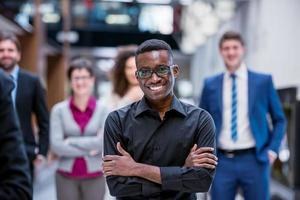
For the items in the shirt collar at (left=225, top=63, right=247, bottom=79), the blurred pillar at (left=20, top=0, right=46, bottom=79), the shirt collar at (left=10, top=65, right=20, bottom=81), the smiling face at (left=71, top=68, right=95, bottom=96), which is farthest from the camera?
the blurred pillar at (left=20, top=0, right=46, bottom=79)

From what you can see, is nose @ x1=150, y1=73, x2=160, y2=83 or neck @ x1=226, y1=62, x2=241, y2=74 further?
neck @ x1=226, y1=62, x2=241, y2=74

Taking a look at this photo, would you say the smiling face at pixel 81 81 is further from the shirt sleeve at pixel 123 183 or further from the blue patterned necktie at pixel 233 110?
the shirt sleeve at pixel 123 183

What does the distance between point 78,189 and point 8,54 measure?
105 centimetres

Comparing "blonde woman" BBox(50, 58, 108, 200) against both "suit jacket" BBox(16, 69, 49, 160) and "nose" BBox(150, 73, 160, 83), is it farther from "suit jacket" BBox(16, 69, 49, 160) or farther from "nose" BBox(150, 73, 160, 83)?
"nose" BBox(150, 73, 160, 83)

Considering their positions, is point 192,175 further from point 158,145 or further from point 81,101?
point 81,101

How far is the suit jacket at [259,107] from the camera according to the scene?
342cm

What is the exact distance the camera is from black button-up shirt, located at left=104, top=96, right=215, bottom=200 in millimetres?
1935

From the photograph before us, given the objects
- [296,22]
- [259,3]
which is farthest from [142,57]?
[259,3]

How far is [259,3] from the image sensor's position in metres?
7.44

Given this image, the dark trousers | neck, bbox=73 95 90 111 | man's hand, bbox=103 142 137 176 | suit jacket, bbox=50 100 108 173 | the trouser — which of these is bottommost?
the trouser

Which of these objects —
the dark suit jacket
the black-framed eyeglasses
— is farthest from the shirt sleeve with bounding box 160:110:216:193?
the dark suit jacket

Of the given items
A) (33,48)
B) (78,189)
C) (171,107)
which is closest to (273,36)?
(78,189)

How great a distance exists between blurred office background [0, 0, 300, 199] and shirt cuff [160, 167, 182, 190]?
9.07 feet

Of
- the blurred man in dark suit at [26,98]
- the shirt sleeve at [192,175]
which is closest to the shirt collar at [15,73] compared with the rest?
the blurred man in dark suit at [26,98]
